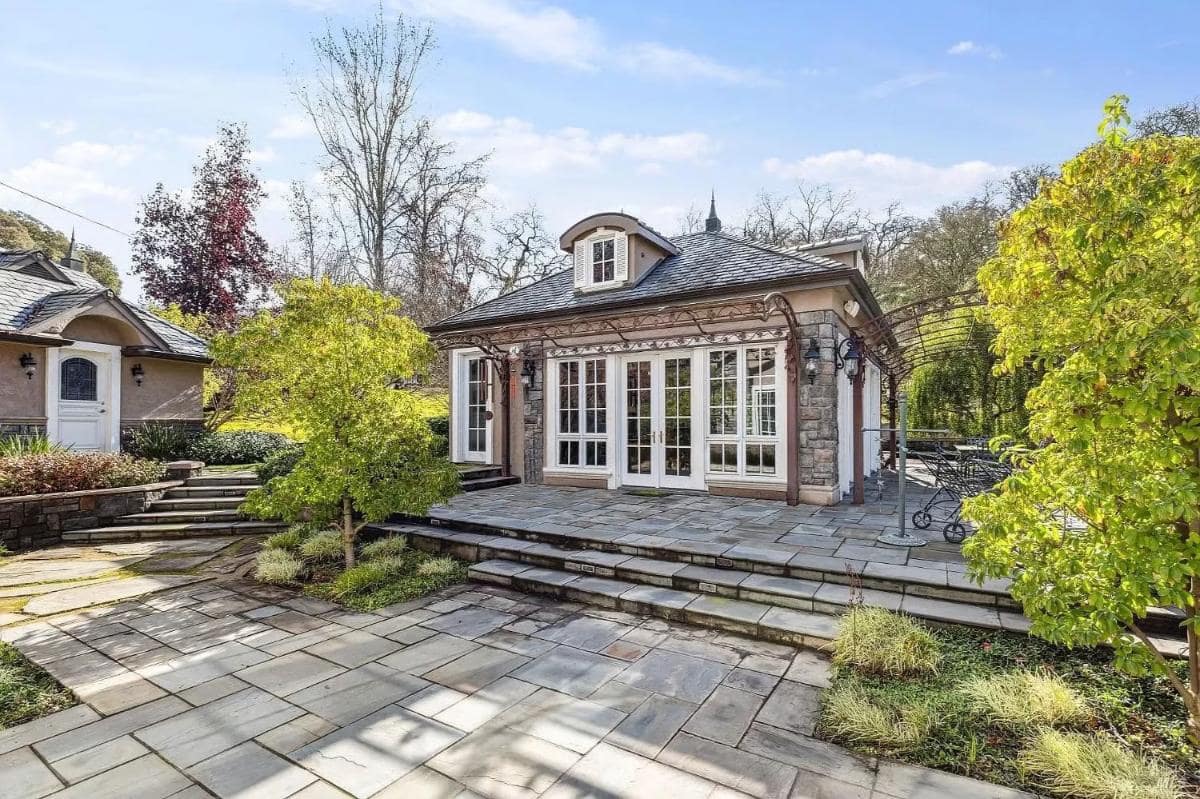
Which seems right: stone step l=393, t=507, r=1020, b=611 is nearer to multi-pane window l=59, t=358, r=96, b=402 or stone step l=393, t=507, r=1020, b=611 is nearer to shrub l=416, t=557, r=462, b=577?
shrub l=416, t=557, r=462, b=577

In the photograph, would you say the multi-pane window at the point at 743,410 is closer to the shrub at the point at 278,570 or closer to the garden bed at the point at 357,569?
the garden bed at the point at 357,569

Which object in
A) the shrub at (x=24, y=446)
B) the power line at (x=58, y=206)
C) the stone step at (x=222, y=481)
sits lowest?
the stone step at (x=222, y=481)

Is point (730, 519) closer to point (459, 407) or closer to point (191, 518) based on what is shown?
point (459, 407)

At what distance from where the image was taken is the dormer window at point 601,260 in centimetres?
939

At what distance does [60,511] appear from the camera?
695cm

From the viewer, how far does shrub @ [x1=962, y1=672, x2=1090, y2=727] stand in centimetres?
260

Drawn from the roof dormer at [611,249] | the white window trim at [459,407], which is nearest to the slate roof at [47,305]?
the white window trim at [459,407]

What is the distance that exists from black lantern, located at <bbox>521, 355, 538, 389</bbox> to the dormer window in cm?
161

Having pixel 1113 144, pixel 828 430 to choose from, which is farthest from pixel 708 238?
pixel 1113 144

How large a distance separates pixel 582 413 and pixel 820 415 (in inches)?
153

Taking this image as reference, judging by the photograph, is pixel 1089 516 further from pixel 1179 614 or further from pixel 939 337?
pixel 939 337

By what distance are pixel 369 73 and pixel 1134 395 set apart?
1883cm

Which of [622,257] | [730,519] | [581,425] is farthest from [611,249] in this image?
[730,519]

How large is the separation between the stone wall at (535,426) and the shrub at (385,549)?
155 inches
